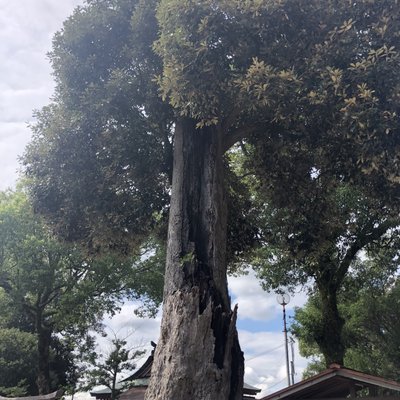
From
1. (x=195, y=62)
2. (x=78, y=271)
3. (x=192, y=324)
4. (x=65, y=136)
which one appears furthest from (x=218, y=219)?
(x=78, y=271)

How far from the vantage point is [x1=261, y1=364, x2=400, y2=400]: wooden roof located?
11.5 m

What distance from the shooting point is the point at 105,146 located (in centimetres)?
906

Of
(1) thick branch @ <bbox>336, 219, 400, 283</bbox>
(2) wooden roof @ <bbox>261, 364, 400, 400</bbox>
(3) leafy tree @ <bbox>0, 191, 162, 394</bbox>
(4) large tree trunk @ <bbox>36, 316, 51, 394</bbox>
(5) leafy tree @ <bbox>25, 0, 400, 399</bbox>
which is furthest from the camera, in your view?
(4) large tree trunk @ <bbox>36, 316, 51, 394</bbox>

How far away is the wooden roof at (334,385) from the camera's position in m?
11.5

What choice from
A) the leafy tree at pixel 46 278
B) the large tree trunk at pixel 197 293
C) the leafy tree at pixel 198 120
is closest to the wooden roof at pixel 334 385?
the leafy tree at pixel 198 120

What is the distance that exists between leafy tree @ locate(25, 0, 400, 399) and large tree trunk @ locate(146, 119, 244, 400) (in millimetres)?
19

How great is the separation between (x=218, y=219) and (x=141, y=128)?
2.69m

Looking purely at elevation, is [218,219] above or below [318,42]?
below

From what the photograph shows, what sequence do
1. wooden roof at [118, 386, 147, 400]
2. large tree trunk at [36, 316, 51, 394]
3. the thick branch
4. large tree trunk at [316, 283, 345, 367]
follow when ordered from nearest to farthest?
large tree trunk at [316, 283, 345, 367] → the thick branch → large tree trunk at [36, 316, 51, 394] → wooden roof at [118, 386, 147, 400]

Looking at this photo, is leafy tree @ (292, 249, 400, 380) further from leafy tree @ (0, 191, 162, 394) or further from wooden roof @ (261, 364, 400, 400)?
leafy tree @ (0, 191, 162, 394)

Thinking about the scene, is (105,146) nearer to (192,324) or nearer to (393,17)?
(192,324)

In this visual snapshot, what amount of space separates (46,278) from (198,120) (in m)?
14.2

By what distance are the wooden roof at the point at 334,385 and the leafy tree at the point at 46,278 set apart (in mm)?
9151

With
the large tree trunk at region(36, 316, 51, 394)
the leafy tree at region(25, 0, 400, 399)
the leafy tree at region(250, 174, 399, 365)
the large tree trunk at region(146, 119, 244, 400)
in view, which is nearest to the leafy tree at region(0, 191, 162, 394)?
the large tree trunk at region(36, 316, 51, 394)
